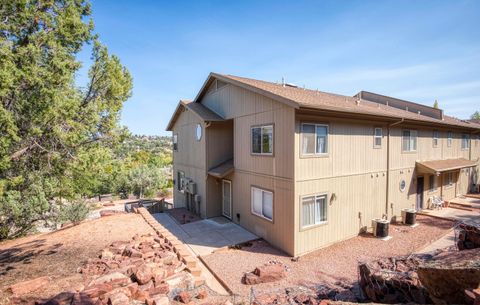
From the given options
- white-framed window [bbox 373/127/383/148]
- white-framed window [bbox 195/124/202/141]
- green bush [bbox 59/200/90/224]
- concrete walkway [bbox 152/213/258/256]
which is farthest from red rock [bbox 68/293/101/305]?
white-framed window [bbox 373/127/383/148]

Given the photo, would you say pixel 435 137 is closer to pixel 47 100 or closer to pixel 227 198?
pixel 227 198

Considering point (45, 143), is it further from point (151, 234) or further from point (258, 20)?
point (258, 20)

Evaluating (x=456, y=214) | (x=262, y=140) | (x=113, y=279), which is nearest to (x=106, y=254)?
(x=113, y=279)

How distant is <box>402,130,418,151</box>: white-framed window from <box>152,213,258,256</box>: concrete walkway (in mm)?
9967

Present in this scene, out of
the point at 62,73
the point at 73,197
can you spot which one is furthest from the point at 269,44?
the point at 73,197

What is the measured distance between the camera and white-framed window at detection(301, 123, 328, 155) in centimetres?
898

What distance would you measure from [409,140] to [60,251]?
17776 mm

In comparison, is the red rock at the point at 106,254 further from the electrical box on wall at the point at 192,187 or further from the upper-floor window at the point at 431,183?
the upper-floor window at the point at 431,183

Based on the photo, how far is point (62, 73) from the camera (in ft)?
23.1

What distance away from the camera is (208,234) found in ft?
36.1

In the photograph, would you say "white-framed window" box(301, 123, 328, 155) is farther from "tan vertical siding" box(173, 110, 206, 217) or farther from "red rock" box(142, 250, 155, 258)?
"red rock" box(142, 250, 155, 258)

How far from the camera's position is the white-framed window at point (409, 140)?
43.3 ft

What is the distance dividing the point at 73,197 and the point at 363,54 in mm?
14997

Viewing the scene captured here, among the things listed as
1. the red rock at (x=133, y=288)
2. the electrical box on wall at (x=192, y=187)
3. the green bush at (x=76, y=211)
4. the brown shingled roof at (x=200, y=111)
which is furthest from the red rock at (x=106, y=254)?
the green bush at (x=76, y=211)
